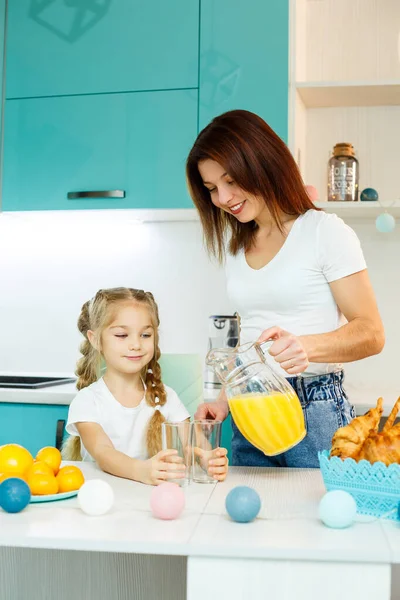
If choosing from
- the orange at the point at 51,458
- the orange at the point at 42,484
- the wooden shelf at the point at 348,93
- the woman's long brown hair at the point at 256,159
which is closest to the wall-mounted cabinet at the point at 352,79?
the wooden shelf at the point at 348,93

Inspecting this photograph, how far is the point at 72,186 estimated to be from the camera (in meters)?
2.61

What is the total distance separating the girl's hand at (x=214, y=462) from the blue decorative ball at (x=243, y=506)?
25cm

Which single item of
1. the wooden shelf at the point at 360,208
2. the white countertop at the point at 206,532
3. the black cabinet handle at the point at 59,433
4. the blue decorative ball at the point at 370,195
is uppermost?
the blue decorative ball at the point at 370,195

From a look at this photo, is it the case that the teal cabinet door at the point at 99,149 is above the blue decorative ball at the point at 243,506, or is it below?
above

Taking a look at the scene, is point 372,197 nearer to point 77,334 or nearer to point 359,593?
point 77,334

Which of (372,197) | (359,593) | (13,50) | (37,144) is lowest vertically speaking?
Answer: (359,593)

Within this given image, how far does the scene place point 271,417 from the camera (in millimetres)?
1197

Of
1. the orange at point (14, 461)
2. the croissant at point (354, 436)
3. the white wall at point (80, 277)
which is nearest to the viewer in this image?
the croissant at point (354, 436)

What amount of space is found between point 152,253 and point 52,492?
1.76 meters

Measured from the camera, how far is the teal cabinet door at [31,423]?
230 cm

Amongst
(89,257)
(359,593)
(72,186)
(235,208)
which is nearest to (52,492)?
(359,593)

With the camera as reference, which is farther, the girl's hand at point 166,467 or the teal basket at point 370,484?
the girl's hand at point 166,467

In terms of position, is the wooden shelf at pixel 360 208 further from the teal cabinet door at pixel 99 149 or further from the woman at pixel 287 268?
the woman at pixel 287 268

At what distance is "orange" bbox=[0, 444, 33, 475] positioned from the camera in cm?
119
